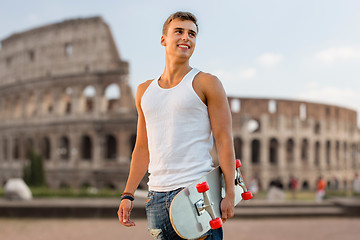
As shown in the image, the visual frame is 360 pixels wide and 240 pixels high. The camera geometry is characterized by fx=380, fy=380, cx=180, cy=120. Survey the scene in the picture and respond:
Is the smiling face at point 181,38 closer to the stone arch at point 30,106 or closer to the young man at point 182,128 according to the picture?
the young man at point 182,128

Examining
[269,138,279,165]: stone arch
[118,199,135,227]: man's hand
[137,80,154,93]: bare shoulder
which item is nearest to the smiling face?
[137,80,154,93]: bare shoulder

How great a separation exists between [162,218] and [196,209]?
0.23 metres

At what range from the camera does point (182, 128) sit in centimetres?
198

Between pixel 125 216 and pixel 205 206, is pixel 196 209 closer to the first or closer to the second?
pixel 205 206

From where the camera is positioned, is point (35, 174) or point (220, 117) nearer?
point (220, 117)

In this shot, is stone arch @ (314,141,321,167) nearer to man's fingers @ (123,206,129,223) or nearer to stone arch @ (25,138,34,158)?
stone arch @ (25,138,34,158)

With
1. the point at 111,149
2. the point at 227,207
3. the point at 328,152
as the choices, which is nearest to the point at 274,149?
the point at 328,152

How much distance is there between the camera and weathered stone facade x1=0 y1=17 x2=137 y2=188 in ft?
82.6

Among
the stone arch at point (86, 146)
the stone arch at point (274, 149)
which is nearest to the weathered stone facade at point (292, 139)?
the stone arch at point (274, 149)

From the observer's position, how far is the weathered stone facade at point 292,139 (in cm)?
2789

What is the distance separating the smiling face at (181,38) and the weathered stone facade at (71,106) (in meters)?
22.4

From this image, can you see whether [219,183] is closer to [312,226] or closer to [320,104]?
[312,226]

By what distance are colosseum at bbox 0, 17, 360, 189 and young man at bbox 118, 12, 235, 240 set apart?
72.3 feet

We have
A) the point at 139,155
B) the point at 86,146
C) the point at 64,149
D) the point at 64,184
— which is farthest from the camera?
the point at 86,146
